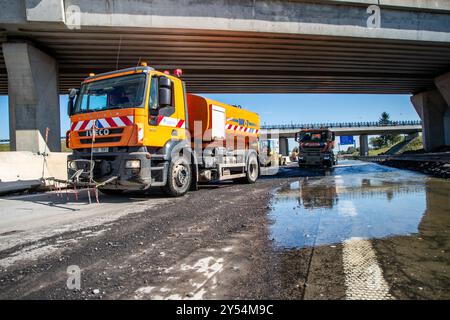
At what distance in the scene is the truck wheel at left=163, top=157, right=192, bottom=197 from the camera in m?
7.65

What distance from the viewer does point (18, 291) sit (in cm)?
252

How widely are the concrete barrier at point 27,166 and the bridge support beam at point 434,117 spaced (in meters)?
33.8

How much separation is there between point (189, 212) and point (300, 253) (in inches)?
116

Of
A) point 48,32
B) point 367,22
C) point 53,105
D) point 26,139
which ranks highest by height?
point 367,22

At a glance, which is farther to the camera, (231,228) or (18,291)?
(231,228)

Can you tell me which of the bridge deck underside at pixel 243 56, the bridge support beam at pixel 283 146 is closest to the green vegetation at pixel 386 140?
the bridge support beam at pixel 283 146

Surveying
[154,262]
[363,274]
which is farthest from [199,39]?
[363,274]

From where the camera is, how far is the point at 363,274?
274 centimetres

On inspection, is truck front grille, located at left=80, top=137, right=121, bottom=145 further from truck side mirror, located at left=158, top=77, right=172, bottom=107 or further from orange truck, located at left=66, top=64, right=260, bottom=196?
truck side mirror, located at left=158, top=77, right=172, bottom=107

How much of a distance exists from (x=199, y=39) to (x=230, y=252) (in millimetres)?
14642

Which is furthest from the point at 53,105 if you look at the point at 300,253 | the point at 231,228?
the point at 300,253

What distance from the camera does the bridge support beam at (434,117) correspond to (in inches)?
1231

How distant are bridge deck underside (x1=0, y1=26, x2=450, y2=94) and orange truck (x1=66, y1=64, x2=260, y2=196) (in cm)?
661
